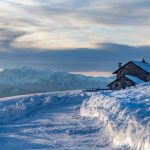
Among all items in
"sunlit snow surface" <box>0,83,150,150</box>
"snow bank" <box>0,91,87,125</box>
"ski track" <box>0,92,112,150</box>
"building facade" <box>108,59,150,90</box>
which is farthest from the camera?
"building facade" <box>108,59,150,90</box>

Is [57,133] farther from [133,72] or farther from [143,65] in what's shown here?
[143,65]

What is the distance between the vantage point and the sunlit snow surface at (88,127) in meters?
30.4

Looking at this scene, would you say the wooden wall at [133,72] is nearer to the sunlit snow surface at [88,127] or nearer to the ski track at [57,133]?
the sunlit snow surface at [88,127]

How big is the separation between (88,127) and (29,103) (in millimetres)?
24465

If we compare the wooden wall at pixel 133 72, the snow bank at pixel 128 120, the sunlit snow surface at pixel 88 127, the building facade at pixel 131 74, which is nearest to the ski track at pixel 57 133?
the sunlit snow surface at pixel 88 127

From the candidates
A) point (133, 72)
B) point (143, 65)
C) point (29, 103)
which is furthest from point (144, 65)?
point (29, 103)

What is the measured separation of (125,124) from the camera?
3177cm

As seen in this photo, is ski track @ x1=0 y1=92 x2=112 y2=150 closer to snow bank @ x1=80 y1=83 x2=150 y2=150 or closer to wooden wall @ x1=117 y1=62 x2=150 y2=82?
snow bank @ x1=80 y1=83 x2=150 y2=150

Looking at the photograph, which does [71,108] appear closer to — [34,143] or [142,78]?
[34,143]

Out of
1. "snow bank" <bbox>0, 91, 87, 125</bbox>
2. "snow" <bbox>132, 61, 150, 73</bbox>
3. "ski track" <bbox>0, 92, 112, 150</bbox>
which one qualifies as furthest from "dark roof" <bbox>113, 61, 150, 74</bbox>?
"ski track" <bbox>0, 92, 112, 150</bbox>

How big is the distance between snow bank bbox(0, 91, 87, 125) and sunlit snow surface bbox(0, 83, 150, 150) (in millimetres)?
339

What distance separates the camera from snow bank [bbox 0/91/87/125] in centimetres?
5841

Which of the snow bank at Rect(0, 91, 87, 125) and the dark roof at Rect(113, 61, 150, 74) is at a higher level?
the dark roof at Rect(113, 61, 150, 74)

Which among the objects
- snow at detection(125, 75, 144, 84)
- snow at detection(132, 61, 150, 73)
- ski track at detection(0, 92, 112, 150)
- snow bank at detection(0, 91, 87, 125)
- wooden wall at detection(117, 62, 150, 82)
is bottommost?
ski track at detection(0, 92, 112, 150)
